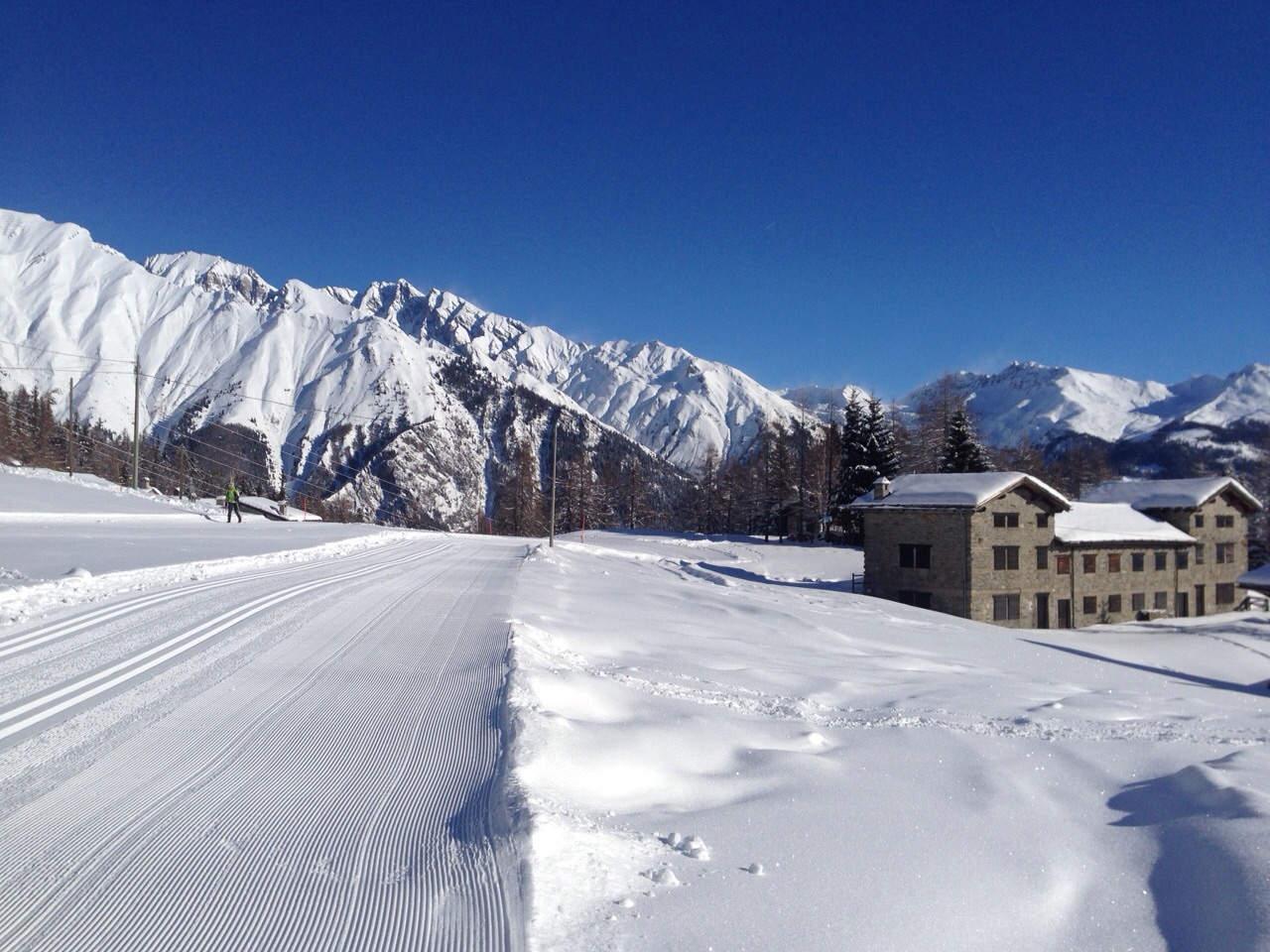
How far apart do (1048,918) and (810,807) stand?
4.70 feet

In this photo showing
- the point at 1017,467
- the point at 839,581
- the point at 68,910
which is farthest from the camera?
the point at 1017,467

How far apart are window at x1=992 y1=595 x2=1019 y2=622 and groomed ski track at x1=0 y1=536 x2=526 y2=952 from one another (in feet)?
94.1

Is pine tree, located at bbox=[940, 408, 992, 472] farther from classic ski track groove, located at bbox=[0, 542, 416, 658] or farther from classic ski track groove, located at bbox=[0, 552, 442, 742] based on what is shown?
classic ski track groove, located at bbox=[0, 552, 442, 742]

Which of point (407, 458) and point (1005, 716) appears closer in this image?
point (1005, 716)

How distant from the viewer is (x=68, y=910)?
3.27 m

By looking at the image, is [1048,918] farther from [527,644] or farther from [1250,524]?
[1250,524]

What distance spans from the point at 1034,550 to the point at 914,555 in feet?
17.8

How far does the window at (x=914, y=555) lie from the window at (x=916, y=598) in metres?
1.21

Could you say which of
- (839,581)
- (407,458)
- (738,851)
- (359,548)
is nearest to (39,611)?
(738,851)

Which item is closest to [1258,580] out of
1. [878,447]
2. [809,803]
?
[878,447]

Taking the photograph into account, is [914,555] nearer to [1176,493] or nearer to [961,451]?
[1176,493]

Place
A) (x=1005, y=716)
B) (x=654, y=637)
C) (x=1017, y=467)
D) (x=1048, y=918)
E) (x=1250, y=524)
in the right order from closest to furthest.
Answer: (x=1048, y=918), (x=1005, y=716), (x=654, y=637), (x=1250, y=524), (x=1017, y=467)

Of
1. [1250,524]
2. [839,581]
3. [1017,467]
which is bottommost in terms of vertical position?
[839,581]

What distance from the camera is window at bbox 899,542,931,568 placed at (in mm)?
32688
